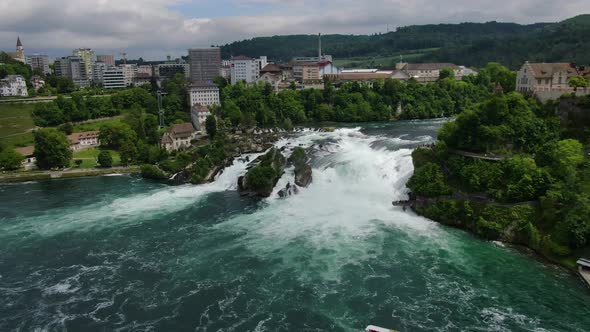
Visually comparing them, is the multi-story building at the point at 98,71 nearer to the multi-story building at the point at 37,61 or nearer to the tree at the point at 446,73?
the multi-story building at the point at 37,61

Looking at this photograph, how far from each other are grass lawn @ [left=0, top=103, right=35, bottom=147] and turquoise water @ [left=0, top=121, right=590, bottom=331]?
30110mm

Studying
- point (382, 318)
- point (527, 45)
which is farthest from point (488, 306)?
point (527, 45)

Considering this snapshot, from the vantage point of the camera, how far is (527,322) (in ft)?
69.4

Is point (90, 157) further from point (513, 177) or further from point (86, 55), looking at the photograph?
point (86, 55)

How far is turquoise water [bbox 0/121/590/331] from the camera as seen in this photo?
872 inches

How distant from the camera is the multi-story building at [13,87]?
96688 millimetres

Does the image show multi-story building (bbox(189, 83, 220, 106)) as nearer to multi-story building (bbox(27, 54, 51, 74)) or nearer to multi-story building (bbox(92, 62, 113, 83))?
multi-story building (bbox(92, 62, 113, 83))

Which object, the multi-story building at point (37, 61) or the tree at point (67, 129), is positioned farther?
the multi-story building at point (37, 61)

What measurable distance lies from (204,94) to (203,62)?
60.7m

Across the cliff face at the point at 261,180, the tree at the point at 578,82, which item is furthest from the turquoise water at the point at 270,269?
the tree at the point at 578,82

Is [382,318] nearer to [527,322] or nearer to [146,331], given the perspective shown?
[527,322]

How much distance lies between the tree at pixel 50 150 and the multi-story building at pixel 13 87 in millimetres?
50952

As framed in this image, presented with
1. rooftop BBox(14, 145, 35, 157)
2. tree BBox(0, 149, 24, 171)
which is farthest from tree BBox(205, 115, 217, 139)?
tree BBox(0, 149, 24, 171)

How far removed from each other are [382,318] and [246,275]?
8709 millimetres
